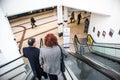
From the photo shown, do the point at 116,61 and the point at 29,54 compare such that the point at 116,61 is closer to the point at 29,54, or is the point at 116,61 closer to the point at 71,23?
the point at 29,54

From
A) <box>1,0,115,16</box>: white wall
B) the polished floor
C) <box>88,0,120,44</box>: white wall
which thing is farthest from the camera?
the polished floor

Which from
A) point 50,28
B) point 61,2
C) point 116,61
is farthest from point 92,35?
point 116,61

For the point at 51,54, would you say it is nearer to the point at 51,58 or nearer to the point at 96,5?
the point at 51,58

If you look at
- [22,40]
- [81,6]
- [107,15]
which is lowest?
[22,40]

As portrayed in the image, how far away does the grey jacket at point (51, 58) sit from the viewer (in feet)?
10.6

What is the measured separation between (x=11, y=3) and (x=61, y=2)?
163 inches

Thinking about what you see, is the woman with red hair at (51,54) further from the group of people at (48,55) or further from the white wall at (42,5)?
the white wall at (42,5)

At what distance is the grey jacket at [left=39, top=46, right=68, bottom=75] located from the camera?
324cm

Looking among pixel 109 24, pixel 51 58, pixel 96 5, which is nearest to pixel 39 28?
pixel 96 5

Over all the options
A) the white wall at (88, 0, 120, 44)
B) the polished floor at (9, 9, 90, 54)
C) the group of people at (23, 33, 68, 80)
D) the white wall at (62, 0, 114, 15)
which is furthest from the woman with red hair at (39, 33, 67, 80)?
the polished floor at (9, 9, 90, 54)

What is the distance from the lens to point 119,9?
7.43 m

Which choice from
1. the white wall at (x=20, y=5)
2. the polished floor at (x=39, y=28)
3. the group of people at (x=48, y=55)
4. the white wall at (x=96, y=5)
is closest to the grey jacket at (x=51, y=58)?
the group of people at (x=48, y=55)

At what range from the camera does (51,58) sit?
3311 millimetres

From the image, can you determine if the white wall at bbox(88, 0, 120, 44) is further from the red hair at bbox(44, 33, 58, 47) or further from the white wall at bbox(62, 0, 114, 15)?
the red hair at bbox(44, 33, 58, 47)
